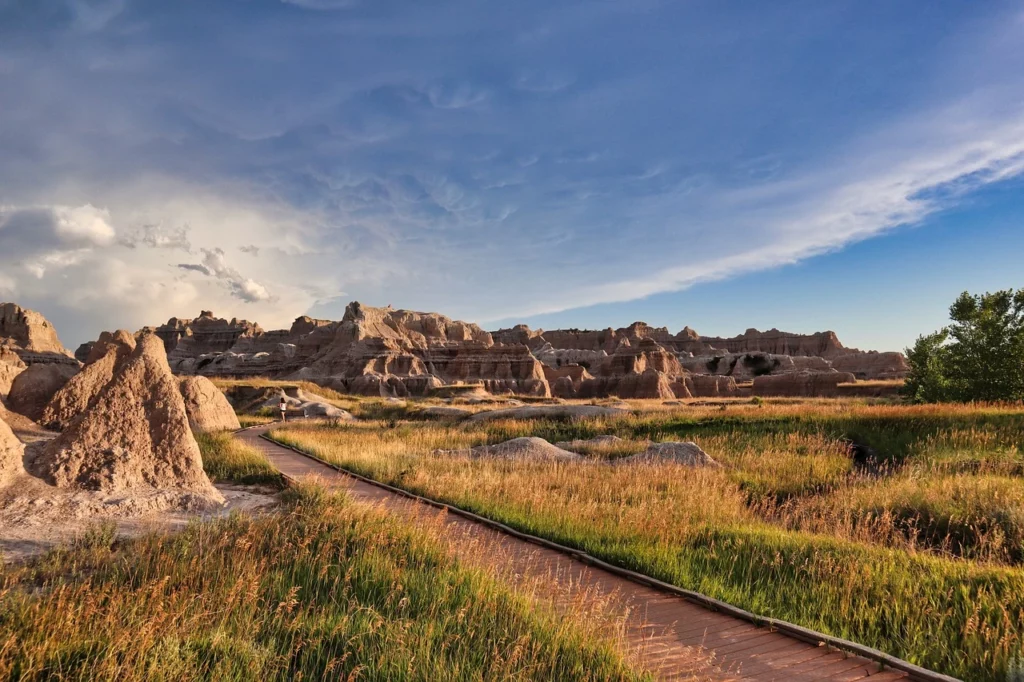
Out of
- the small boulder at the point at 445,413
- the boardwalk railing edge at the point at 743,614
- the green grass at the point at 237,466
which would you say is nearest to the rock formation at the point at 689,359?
the small boulder at the point at 445,413

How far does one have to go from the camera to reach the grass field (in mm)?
5762

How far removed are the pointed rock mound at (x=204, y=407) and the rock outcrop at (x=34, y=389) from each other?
20.3ft

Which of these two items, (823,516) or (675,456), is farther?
(675,456)

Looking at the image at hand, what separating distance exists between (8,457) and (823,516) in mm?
13638

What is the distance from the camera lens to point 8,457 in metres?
8.12

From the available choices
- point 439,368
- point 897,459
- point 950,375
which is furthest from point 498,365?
point 897,459

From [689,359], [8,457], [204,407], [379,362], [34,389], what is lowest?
[204,407]

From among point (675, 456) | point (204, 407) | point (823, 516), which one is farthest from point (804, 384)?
point (204, 407)

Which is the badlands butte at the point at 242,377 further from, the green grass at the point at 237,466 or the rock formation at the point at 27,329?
the green grass at the point at 237,466

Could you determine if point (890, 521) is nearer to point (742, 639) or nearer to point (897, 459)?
point (742, 639)

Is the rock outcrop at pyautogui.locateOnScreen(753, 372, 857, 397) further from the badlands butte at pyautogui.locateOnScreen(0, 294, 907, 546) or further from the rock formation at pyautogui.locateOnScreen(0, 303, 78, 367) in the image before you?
the rock formation at pyautogui.locateOnScreen(0, 303, 78, 367)

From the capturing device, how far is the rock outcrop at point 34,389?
14750 mm

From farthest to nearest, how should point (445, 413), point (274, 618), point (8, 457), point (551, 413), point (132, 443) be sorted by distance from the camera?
point (445, 413)
point (551, 413)
point (132, 443)
point (8, 457)
point (274, 618)

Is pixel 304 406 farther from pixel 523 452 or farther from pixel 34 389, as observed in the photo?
pixel 523 452
